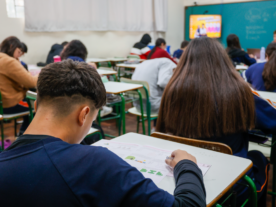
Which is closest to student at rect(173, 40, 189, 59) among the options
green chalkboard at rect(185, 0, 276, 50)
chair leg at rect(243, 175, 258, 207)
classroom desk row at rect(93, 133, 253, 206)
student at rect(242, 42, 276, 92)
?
green chalkboard at rect(185, 0, 276, 50)

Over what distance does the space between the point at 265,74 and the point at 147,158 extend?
193 cm

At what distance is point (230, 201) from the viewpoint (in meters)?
1.21

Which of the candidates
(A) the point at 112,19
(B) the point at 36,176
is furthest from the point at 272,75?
(A) the point at 112,19

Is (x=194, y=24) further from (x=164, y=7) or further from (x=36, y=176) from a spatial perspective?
(x=36, y=176)

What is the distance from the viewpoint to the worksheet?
0.99m

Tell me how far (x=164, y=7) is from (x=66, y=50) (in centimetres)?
587

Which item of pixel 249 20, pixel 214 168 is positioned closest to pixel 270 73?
pixel 214 168

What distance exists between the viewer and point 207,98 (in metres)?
1.38

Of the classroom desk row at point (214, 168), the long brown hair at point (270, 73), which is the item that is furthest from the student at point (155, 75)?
the classroom desk row at point (214, 168)

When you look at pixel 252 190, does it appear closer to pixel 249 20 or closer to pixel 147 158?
pixel 147 158

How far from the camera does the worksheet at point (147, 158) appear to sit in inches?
39.1

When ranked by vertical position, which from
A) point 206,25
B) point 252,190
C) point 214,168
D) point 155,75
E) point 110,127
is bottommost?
point 110,127

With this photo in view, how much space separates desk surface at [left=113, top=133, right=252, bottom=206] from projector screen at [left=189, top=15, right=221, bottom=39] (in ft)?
25.3

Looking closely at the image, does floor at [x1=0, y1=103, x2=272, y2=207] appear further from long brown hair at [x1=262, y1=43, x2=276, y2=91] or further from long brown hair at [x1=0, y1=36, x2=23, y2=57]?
long brown hair at [x1=262, y1=43, x2=276, y2=91]
